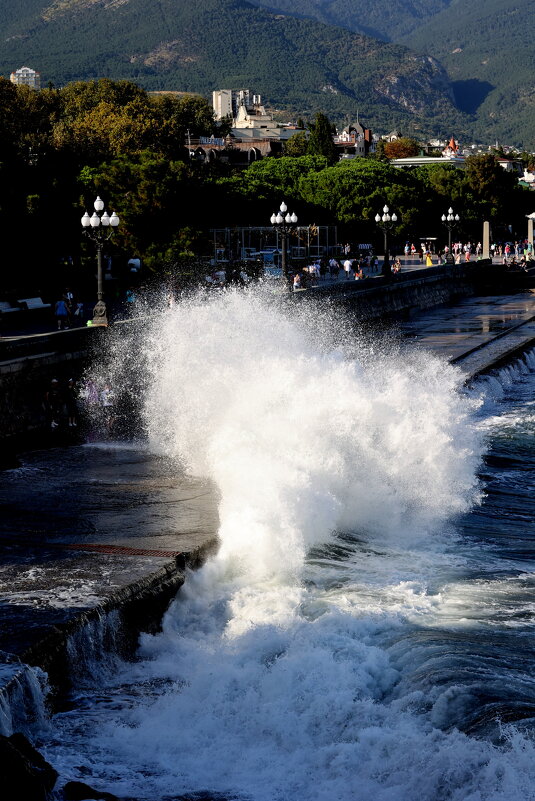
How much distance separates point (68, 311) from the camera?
94.5ft

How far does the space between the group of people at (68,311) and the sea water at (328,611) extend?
286 inches

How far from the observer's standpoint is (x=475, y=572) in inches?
537

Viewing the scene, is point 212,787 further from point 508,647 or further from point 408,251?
point 408,251

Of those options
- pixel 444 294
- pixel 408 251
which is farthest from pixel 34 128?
pixel 444 294

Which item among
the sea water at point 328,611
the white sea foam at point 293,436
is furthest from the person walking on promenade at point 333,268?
the sea water at point 328,611

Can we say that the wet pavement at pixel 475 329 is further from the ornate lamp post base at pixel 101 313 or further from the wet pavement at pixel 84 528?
the wet pavement at pixel 84 528

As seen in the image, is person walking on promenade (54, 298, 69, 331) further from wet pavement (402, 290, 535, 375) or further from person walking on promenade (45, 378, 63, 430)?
wet pavement (402, 290, 535, 375)

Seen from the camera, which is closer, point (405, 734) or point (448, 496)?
point (405, 734)

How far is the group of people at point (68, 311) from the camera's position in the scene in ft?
92.3

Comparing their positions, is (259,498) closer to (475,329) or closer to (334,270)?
(475,329)

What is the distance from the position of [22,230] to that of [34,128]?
37636 millimetres

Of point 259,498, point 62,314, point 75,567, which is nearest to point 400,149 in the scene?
point 62,314

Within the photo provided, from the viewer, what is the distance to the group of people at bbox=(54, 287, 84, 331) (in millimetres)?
28125

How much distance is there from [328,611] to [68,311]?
18.2m
